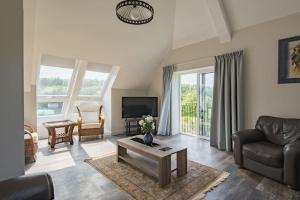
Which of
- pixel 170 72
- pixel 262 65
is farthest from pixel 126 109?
pixel 262 65

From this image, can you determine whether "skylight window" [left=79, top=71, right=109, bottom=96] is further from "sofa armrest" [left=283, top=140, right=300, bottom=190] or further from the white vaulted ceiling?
"sofa armrest" [left=283, top=140, right=300, bottom=190]

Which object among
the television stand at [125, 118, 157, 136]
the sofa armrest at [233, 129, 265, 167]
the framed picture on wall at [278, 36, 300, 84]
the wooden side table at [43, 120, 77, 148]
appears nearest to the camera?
the sofa armrest at [233, 129, 265, 167]

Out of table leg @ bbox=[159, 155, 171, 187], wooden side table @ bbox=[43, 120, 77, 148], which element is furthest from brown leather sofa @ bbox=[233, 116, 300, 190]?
wooden side table @ bbox=[43, 120, 77, 148]

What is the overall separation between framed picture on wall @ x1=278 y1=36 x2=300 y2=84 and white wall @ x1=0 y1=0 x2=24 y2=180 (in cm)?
418

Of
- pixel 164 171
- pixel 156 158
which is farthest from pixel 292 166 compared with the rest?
pixel 156 158

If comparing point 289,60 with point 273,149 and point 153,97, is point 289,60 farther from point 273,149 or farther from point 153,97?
point 153,97

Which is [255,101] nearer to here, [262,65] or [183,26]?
[262,65]

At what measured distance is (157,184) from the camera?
2490 mm

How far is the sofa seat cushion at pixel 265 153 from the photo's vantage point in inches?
97.5

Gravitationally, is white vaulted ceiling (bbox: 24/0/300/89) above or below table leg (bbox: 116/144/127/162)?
above

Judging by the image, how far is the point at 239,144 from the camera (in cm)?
301

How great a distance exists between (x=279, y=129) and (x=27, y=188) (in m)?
3.66

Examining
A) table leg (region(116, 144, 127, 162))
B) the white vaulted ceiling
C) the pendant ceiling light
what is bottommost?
table leg (region(116, 144, 127, 162))

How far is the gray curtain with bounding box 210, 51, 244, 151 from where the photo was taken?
3752 mm
